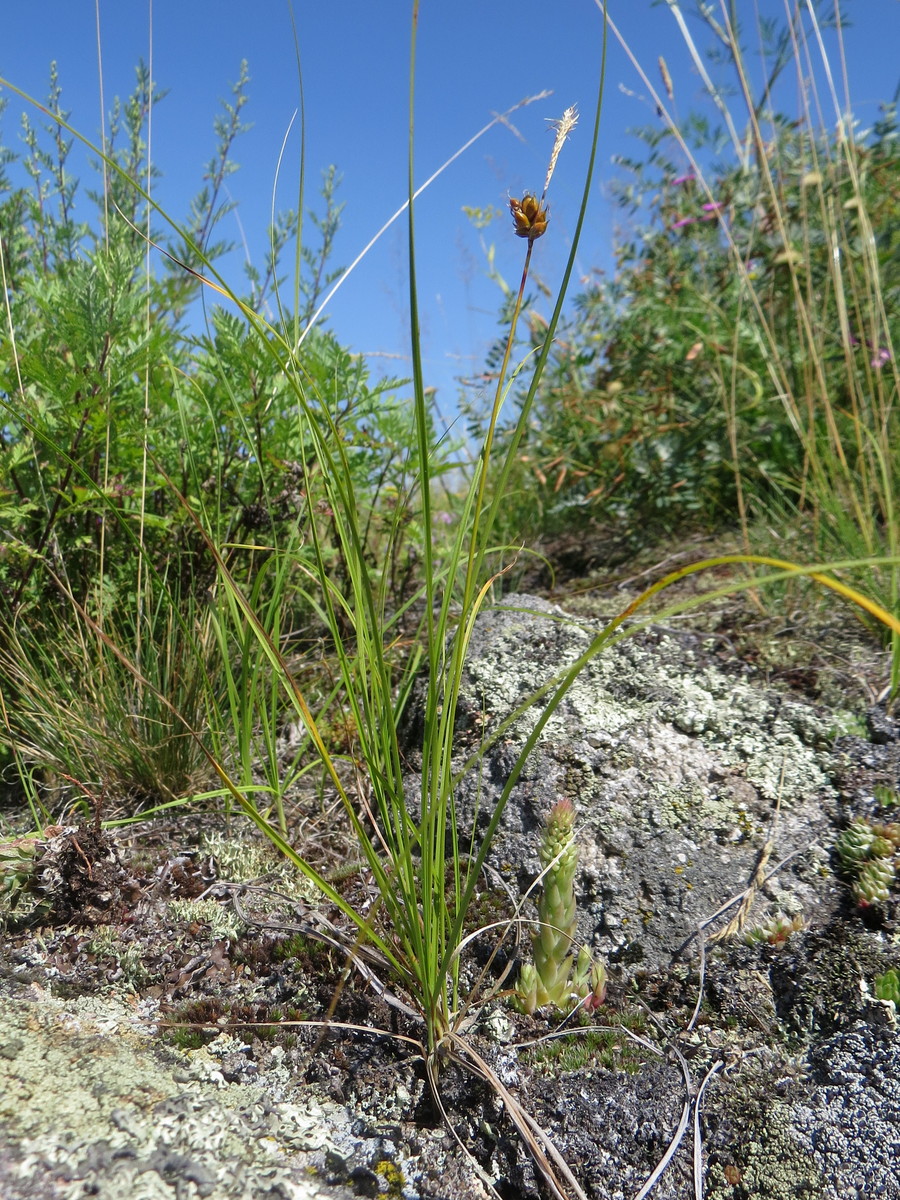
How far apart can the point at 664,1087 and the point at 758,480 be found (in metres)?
2.76

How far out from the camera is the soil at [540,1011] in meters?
1.22

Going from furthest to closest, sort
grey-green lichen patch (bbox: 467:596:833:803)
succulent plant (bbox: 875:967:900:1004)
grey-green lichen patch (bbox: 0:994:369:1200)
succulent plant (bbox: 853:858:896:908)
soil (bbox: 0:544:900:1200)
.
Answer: grey-green lichen patch (bbox: 467:596:833:803) → succulent plant (bbox: 853:858:896:908) → succulent plant (bbox: 875:967:900:1004) → soil (bbox: 0:544:900:1200) → grey-green lichen patch (bbox: 0:994:369:1200)

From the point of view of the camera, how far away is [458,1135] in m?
1.31

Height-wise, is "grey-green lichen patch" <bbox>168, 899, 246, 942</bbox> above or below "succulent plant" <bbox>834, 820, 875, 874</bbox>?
below

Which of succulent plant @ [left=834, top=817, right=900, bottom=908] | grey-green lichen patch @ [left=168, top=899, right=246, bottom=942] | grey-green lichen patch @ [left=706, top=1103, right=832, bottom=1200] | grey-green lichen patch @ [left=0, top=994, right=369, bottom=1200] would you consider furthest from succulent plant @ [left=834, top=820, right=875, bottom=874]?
grey-green lichen patch @ [left=168, top=899, right=246, bottom=942]

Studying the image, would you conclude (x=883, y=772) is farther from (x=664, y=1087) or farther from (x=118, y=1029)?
(x=118, y=1029)

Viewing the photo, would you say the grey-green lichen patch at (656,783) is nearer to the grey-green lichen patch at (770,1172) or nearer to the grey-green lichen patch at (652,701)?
the grey-green lichen patch at (652,701)

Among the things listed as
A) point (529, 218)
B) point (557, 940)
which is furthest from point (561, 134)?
point (557, 940)

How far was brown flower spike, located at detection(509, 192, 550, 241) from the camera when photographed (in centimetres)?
108

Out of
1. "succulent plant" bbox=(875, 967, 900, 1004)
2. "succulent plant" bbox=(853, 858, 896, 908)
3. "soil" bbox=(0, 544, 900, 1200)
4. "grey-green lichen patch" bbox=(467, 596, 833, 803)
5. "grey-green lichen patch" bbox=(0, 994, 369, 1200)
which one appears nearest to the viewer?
"grey-green lichen patch" bbox=(0, 994, 369, 1200)

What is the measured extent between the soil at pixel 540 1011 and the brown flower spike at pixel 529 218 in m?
0.55

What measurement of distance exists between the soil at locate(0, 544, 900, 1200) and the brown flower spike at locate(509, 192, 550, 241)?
554mm

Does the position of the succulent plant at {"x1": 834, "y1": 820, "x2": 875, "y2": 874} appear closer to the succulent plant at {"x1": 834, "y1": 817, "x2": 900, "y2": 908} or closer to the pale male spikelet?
the succulent plant at {"x1": 834, "y1": 817, "x2": 900, "y2": 908}

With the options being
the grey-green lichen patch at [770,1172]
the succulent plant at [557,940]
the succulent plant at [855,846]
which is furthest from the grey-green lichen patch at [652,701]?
the grey-green lichen patch at [770,1172]
